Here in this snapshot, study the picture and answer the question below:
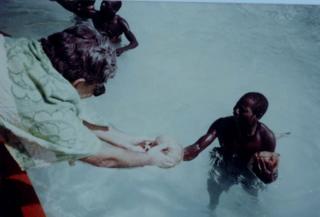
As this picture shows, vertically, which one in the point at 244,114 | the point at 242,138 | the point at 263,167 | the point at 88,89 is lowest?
the point at 263,167

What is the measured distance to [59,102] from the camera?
1.97 metres

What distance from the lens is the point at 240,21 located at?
2553 mm

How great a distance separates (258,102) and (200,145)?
0.45 metres

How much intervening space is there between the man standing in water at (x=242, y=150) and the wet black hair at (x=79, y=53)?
0.67 metres

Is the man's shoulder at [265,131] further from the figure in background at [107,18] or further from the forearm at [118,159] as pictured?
the figure in background at [107,18]

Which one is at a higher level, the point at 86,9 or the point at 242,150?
the point at 86,9

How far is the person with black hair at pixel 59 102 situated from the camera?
6.26 feet

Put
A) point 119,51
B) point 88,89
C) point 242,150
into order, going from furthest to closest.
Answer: point 242,150 < point 119,51 < point 88,89

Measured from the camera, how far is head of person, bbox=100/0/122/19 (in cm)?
229

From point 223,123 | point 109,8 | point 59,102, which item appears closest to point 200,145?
point 223,123

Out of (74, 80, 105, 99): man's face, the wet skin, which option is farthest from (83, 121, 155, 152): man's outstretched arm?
the wet skin

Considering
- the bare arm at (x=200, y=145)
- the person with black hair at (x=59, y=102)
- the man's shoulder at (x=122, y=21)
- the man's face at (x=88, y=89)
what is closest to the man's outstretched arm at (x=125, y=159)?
the person with black hair at (x=59, y=102)

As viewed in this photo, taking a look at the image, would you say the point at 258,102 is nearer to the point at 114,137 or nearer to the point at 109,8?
the point at 114,137

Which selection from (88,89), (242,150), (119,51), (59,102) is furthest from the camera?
(242,150)
